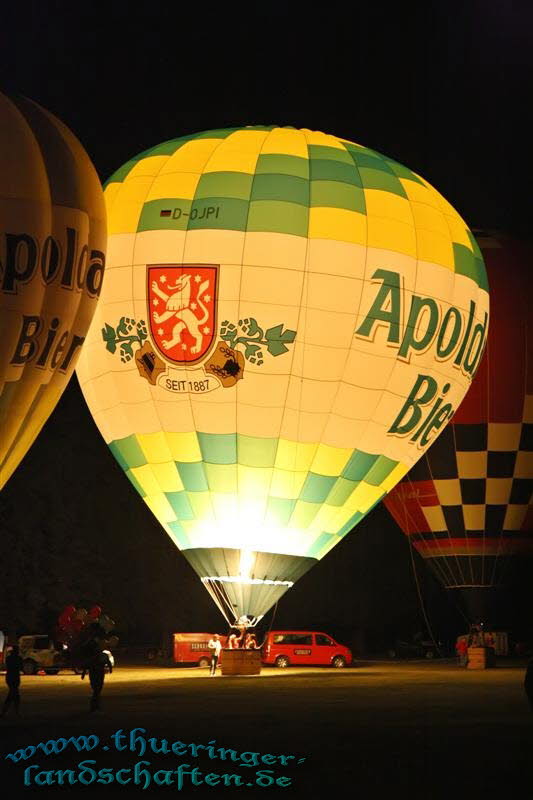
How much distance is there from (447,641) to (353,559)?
3941mm

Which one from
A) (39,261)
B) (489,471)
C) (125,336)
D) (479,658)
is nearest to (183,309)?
(125,336)

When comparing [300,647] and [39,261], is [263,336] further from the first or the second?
[300,647]

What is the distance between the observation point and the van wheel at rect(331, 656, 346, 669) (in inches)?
1064

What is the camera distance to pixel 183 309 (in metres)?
19.6

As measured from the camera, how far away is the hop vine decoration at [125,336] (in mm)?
19922

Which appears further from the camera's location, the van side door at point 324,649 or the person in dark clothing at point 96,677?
the van side door at point 324,649

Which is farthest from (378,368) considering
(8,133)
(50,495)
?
(50,495)

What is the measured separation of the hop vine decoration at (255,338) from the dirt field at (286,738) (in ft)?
14.0

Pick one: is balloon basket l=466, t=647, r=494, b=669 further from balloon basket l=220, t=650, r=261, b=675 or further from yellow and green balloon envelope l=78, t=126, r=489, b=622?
yellow and green balloon envelope l=78, t=126, r=489, b=622

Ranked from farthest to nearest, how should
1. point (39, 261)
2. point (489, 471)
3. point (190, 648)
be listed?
point (190, 648), point (489, 471), point (39, 261)

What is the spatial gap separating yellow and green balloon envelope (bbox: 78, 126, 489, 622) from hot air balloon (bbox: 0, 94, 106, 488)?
92.5 inches

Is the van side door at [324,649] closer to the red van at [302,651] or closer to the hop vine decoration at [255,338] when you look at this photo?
the red van at [302,651]

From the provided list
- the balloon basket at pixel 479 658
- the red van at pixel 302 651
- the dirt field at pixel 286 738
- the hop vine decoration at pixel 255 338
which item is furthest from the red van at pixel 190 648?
the hop vine decoration at pixel 255 338

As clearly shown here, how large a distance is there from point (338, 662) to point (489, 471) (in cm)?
447
